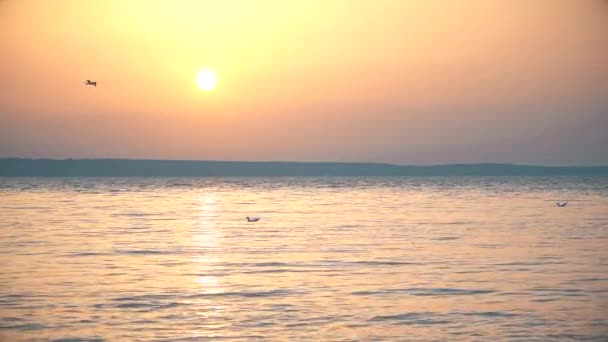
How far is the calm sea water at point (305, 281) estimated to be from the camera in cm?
2012

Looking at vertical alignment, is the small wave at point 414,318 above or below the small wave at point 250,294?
below

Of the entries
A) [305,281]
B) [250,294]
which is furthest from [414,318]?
[305,281]

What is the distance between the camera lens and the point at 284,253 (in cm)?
3403

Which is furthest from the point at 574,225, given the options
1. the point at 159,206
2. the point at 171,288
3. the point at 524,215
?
the point at 159,206

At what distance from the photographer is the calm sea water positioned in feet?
66.0

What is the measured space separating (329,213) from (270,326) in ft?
136

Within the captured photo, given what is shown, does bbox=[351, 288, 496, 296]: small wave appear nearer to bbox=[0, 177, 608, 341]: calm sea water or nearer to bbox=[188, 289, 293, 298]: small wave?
bbox=[0, 177, 608, 341]: calm sea water

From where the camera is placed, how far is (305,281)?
86.6 ft

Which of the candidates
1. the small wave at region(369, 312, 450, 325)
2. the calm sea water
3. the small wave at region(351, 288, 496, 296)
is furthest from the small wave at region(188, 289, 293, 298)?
the small wave at region(369, 312, 450, 325)

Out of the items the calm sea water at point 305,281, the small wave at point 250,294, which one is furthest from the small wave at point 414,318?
the small wave at point 250,294

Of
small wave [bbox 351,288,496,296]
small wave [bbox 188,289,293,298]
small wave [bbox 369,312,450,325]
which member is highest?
small wave [bbox 351,288,496,296]

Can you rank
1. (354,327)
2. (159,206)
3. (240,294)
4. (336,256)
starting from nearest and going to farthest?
1. (354,327)
2. (240,294)
3. (336,256)
4. (159,206)

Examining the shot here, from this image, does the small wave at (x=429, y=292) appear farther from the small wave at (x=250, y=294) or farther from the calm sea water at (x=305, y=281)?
the small wave at (x=250, y=294)

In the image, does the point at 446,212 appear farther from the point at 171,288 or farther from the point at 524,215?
the point at 171,288
